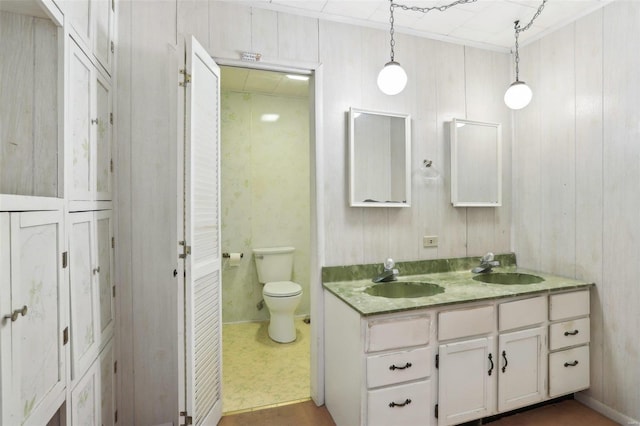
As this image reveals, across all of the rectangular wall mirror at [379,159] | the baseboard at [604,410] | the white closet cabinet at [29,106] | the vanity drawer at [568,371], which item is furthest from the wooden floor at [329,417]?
the white closet cabinet at [29,106]

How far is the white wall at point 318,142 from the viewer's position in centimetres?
179

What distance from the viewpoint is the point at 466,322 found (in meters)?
1.74

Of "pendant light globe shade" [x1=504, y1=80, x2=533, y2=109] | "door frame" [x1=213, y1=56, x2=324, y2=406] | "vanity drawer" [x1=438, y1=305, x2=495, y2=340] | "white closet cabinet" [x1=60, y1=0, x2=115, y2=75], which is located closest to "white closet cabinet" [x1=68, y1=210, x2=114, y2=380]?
"white closet cabinet" [x1=60, y1=0, x2=115, y2=75]

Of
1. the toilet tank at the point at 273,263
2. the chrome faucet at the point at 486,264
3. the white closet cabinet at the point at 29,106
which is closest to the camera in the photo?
the white closet cabinet at the point at 29,106

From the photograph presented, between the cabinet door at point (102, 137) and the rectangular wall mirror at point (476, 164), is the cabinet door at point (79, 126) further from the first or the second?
the rectangular wall mirror at point (476, 164)

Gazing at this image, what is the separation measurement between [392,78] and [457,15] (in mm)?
713

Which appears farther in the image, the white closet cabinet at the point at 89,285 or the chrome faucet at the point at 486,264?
the chrome faucet at the point at 486,264

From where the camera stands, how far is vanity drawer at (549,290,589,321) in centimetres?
196

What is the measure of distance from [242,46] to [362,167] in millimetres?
1039

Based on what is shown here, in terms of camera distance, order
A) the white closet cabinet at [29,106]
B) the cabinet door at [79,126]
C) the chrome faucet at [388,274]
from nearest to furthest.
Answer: the white closet cabinet at [29,106] < the cabinet door at [79,126] < the chrome faucet at [388,274]

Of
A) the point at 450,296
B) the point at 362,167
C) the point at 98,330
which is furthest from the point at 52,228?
the point at 450,296

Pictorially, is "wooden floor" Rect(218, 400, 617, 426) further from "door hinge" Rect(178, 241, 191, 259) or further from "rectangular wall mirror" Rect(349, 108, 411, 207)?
"rectangular wall mirror" Rect(349, 108, 411, 207)

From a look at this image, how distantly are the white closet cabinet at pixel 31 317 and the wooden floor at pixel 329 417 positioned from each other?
1094 millimetres

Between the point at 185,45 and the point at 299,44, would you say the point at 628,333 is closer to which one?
the point at 299,44
